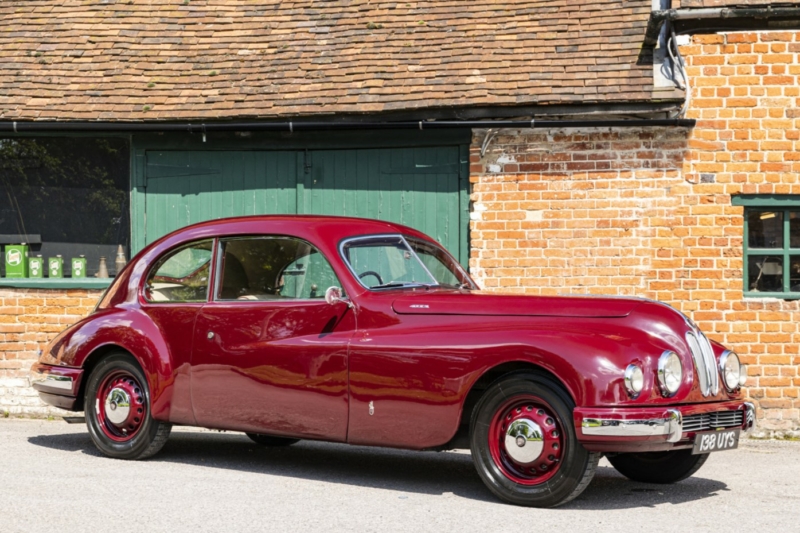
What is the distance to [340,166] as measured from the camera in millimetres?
11938

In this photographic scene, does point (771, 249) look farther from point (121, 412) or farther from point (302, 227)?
point (121, 412)

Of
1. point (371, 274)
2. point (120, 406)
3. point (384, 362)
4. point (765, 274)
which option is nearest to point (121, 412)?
point (120, 406)

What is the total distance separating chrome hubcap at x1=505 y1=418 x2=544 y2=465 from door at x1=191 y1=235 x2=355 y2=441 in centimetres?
111

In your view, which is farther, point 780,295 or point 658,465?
point 780,295

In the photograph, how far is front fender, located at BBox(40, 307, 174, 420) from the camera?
7785 millimetres

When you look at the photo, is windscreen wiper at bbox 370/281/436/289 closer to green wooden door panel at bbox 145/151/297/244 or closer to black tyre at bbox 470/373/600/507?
black tyre at bbox 470/373/600/507

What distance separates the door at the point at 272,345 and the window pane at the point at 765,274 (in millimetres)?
5326

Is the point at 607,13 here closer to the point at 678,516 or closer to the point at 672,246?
the point at 672,246

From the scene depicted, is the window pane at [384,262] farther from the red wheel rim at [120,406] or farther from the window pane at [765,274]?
the window pane at [765,274]

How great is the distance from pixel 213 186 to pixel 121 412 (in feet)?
15.0

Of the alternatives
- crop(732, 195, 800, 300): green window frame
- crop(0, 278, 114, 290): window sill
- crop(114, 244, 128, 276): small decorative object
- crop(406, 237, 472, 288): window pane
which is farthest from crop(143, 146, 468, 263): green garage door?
crop(406, 237, 472, 288): window pane

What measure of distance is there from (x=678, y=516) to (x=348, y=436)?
2009 mm

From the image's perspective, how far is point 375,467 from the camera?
26.1ft

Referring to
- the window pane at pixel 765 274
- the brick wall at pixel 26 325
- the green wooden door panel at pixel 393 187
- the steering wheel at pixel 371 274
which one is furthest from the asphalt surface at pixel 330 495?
the green wooden door panel at pixel 393 187
